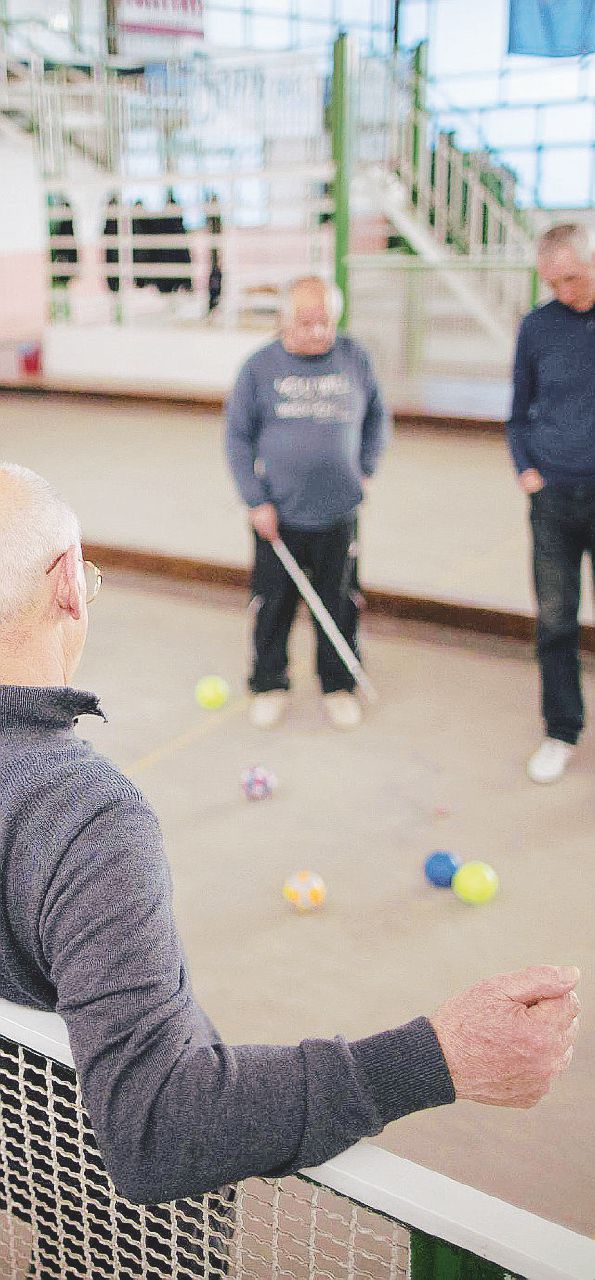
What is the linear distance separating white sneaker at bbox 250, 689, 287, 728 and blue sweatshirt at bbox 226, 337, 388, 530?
0.61 meters

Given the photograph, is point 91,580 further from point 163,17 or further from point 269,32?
point 269,32

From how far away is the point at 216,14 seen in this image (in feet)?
47.6

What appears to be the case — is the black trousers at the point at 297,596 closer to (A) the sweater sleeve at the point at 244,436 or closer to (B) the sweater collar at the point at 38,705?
(A) the sweater sleeve at the point at 244,436

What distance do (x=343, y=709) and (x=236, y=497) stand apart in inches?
125

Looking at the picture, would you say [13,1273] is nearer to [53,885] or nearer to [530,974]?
[53,885]

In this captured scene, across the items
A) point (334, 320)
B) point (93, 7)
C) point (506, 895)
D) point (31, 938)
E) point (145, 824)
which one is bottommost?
point (506, 895)

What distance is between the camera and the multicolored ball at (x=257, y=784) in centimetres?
337

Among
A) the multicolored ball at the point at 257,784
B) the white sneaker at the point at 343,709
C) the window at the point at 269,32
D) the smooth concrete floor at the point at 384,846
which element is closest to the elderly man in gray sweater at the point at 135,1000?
the smooth concrete floor at the point at 384,846

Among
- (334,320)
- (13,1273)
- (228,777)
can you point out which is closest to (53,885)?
(13,1273)

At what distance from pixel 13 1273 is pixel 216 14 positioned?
15.8 meters

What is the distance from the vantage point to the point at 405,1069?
1.04 metres

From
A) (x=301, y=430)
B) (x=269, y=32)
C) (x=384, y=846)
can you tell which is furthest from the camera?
(x=269, y=32)

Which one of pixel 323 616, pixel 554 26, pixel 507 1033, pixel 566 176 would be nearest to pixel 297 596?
pixel 323 616

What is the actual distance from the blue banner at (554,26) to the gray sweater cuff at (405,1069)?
4031 mm
